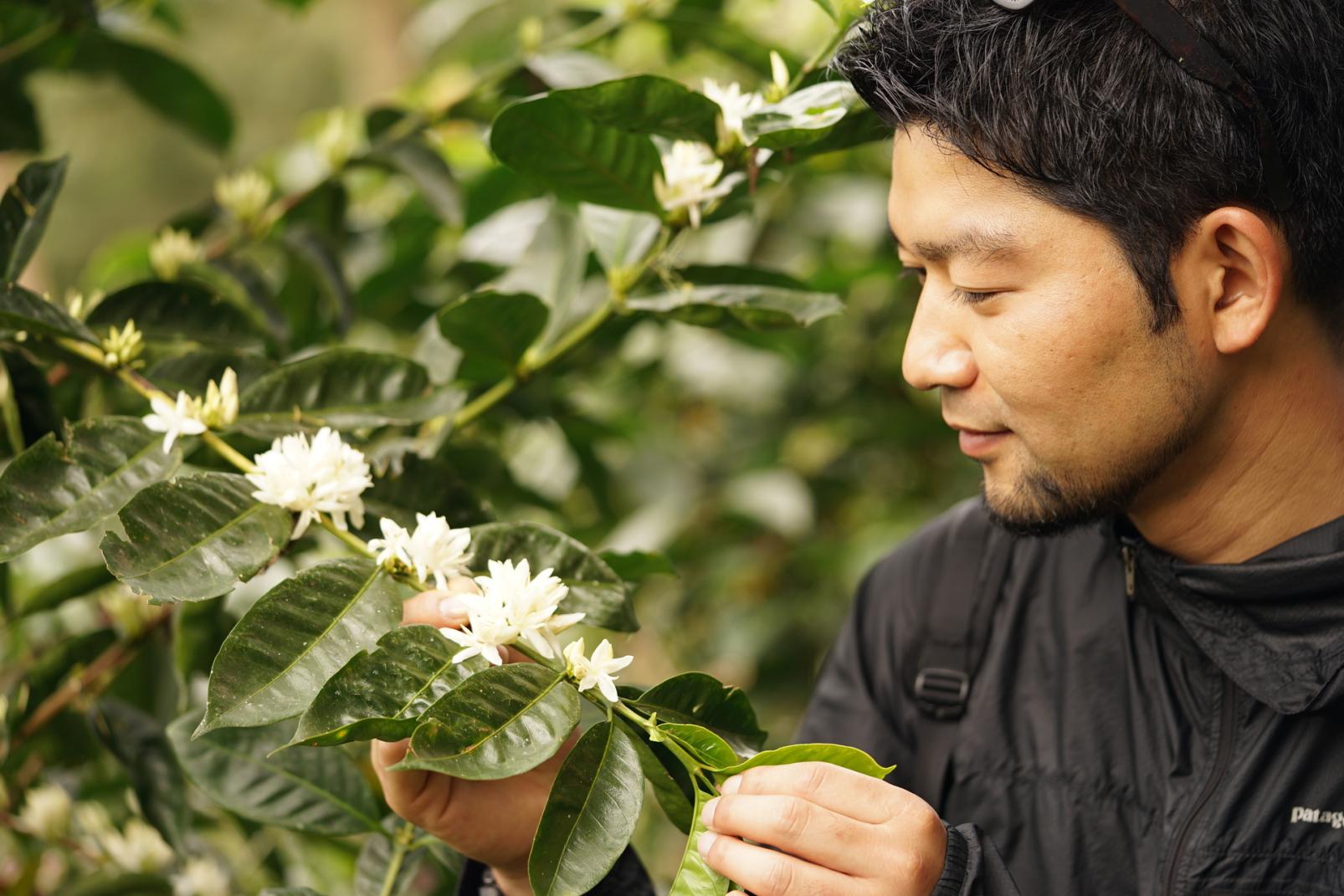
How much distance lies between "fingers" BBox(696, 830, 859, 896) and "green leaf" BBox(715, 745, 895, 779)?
0.05m

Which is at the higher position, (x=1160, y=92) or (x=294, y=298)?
(x=1160, y=92)

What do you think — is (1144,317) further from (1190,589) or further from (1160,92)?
(1190,589)

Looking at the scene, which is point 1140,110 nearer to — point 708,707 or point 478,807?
point 708,707

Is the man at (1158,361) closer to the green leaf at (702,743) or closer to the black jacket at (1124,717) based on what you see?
the black jacket at (1124,717)

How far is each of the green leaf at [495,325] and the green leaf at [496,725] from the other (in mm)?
382

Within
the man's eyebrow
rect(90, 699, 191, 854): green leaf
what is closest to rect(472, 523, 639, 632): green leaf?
the man's eyebrow

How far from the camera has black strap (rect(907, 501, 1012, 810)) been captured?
130cm

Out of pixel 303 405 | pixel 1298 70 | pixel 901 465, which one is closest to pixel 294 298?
pixel 303 405

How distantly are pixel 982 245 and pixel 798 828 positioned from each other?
503mm

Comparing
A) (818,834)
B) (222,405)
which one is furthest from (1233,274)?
(222,405)

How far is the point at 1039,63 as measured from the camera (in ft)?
3.31

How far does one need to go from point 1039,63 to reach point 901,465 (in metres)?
Result: 1.60

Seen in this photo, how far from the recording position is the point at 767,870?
788mm

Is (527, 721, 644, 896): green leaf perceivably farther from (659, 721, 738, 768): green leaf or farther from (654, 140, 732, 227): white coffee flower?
(654, 140, 732, 227): white coffee flower
